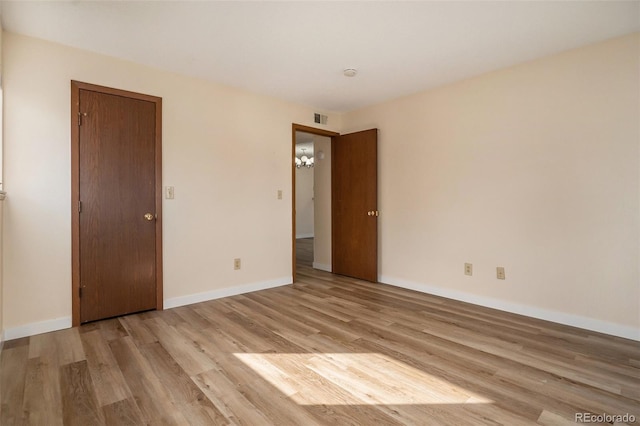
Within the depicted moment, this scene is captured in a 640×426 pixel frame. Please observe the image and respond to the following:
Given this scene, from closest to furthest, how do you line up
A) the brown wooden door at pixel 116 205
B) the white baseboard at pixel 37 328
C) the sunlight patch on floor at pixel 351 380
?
1. the sunlight patch on floor at pixel 351 380
2. the white baseboard at pixel 37 328
3. the brown wooden door at pixel 116 205

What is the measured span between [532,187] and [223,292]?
3.27 meters

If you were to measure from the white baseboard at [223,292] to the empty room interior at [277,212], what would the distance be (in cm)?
2

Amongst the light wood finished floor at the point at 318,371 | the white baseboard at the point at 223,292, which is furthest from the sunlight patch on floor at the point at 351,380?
the white baseboard at the point at 223,292

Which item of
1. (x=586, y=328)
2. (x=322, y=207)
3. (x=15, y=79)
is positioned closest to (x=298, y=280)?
(x=322, y=207)

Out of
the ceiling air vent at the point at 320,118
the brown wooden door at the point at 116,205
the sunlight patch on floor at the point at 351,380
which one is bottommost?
the sunlight patch on floor at the point at 351,380

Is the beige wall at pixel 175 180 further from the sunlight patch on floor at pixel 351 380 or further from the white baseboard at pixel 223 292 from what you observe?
the sunlight patch on floor at pixel 351 380

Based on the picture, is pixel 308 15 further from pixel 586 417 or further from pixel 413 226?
pixel 586 417

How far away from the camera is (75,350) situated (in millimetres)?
2207

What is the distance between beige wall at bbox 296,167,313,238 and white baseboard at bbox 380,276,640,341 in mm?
5638

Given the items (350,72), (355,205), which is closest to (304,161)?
(355,205)

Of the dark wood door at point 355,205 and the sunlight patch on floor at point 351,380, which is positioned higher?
the dark wood door at point 355,205

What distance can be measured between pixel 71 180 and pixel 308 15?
2.31 meters

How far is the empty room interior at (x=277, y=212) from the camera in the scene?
70.2 inches

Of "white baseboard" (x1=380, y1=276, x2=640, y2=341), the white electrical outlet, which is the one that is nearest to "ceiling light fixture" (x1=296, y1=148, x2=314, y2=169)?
"white baseboard" (x1=380, y1=276, x2=640, y2=341)
